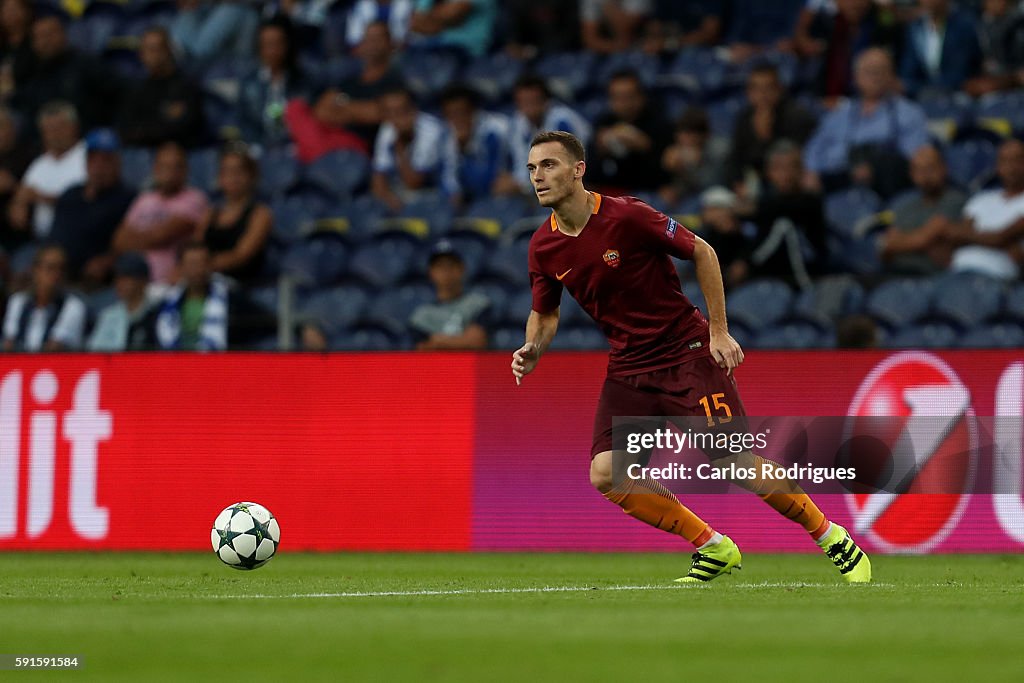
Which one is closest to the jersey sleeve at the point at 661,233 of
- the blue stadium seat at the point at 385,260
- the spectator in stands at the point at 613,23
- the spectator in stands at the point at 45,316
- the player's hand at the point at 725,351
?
the player's hand at the point at 725,351

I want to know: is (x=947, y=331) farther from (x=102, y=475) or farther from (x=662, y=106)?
(x=102, y=475)

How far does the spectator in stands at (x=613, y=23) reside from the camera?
16.9 m

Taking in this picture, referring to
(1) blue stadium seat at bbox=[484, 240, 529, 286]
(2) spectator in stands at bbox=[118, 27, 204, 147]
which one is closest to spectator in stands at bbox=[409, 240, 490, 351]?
(1) blue stadium seat at bbox=[484, 240, 529, 286]

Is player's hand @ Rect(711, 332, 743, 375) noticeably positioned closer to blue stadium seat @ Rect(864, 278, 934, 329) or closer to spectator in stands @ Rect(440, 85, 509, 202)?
blue stadium seat @ Rect(864, 278, 934, 329)

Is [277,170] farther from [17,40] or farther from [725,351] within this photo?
[725,351]

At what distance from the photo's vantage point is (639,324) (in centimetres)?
862

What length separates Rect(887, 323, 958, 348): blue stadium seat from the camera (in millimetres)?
12617

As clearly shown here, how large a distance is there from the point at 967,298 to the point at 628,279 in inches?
201

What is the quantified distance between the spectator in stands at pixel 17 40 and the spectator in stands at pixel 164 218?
349 cm

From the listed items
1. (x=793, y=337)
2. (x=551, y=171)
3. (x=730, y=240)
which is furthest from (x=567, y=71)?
(x=551, y=171)

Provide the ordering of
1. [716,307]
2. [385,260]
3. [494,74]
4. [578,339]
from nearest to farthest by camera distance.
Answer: [716,307], [578,339], [385,260], [494,74]

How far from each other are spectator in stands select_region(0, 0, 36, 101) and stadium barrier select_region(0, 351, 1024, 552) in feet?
20.9

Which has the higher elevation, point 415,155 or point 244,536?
point 415,155

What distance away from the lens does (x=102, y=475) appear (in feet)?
40.4
